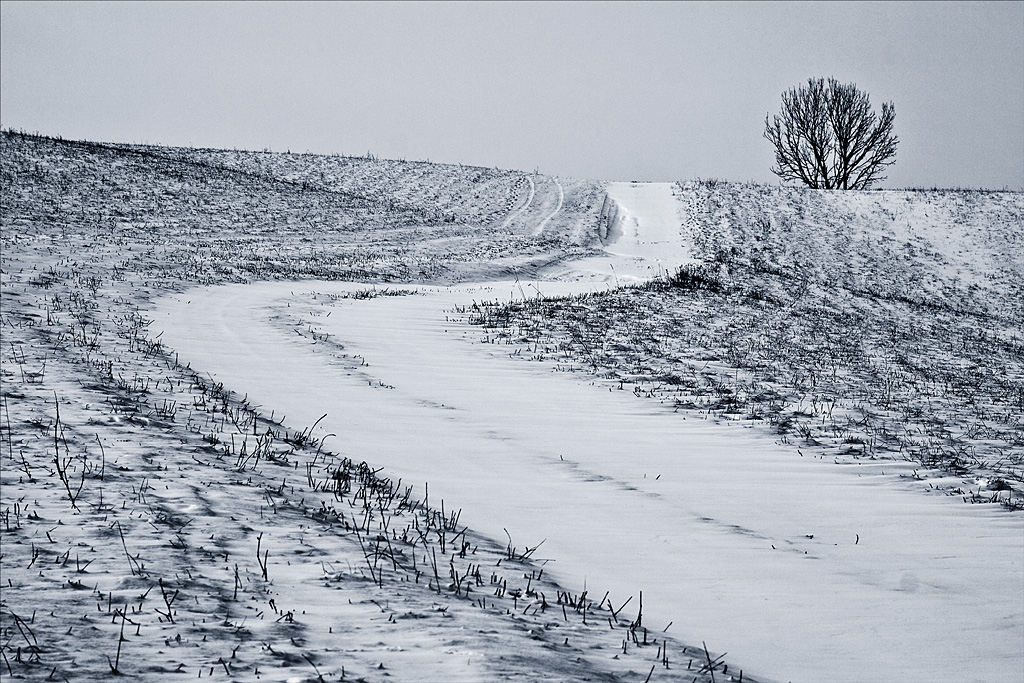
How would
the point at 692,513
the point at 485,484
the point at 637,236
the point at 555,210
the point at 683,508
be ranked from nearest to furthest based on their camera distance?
the point at 692,513 → the point at 683,508 → the point at 485,484 → the point at 637,236 → the point at 555,210

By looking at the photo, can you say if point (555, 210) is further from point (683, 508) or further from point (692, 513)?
point (692, 513)

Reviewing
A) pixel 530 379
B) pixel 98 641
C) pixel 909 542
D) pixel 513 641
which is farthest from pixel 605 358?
pixel 98 641

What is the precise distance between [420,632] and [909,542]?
4.06 m

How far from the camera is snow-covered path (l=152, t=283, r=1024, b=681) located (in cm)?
466

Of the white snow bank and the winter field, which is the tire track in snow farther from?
the winter field

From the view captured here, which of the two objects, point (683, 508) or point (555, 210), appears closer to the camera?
point (683, 508)

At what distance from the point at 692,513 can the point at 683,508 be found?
0.11m

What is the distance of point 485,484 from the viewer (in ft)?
22.5

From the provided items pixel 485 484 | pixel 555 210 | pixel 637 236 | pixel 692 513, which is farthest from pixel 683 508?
pixel 555 210

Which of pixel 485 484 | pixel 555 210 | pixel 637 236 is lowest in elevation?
pixel 485 484

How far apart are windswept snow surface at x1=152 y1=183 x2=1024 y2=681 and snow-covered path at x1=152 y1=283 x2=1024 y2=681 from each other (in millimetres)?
18

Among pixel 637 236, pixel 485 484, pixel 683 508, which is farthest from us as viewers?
pixel 637 236

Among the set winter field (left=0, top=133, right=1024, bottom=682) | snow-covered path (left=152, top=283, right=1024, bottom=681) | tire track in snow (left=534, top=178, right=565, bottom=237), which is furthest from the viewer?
tire track in snow (left=534, top=178, right=565, bottom=237)

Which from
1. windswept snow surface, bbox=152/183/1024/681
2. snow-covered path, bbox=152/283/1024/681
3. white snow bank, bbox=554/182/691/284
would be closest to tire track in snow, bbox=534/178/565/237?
white snow bank, bbox=554/182/691/284
